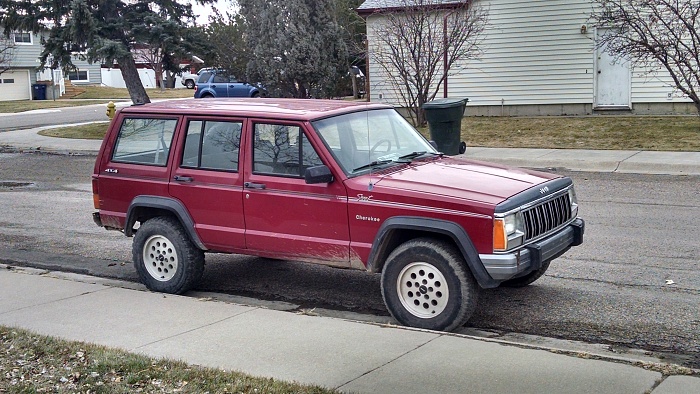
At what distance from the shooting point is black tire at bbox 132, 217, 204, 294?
7754 millimetres

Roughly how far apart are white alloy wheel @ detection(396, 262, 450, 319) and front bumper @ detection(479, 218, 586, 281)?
429 mm

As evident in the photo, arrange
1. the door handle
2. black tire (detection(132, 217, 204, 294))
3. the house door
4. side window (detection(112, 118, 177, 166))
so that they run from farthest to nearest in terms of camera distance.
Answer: the house door < side window (detection(112, 118, 177, 166)) < black tire (detection(132, 217, 204, 294)) < the door handle

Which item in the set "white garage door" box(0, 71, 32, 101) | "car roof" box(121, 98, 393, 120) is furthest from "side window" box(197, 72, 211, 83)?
"car roof" box(121, 98, 393, 120)

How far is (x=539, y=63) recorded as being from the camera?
2488 cm

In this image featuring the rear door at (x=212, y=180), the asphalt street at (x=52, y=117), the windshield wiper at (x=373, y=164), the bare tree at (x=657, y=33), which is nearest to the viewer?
the windshield wiper at (x=373, y=164)

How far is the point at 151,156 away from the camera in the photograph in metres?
8.01

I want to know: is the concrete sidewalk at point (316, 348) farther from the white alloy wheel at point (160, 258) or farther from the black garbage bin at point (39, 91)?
the black garbage bin at point (39, 91)

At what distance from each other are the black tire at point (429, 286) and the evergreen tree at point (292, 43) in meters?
18.3

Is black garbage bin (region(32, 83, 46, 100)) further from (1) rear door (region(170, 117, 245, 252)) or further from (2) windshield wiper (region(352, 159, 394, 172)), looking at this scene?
(2) windshield wiper (region(352, 159, 394, 172))

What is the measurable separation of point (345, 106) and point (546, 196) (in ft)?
6.98

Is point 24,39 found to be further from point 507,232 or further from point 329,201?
point 507,232

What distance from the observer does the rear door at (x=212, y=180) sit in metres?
7.39

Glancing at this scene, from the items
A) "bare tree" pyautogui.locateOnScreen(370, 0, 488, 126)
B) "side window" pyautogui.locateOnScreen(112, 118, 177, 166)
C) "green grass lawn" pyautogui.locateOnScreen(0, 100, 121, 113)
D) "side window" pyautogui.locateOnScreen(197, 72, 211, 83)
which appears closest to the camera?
"side window" pyautogui.locateOnScreen(112, 118, 177, 166)

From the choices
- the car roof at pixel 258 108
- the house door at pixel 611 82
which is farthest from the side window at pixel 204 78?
the car roof at pixel 258 108
